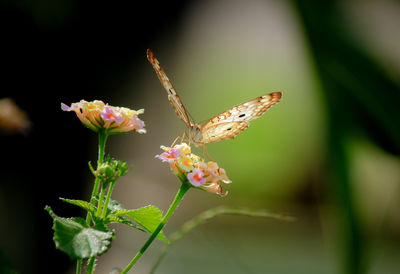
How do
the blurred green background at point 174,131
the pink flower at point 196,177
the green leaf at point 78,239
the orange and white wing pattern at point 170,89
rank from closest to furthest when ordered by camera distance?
1. the green leaf at point 78,239
2. the pink flower at point 196,177
3. the orange and white wing pattern at point 170,89
4. the blurred green background at point 174,131

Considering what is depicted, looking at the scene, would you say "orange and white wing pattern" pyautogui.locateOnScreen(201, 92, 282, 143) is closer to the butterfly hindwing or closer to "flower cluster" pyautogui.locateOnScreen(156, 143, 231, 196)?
the butterfly hindwing

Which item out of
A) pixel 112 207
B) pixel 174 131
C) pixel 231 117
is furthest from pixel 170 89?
pixel 174 131

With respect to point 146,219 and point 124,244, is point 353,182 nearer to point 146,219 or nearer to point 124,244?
point 146,219

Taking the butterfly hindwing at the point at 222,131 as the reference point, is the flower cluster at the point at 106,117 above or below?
below

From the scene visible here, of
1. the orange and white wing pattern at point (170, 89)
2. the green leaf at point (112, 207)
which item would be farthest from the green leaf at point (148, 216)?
the orange and white wing pattern at point (170, 89)

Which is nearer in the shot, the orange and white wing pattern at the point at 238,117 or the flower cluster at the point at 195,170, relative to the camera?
the flower cluster at the point at 195,170

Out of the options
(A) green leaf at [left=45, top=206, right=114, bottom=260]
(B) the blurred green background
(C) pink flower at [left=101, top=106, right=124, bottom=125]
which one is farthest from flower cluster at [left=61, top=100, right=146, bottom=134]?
(B) the blurred green background

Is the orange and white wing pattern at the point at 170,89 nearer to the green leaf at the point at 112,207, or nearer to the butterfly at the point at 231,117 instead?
the butterfly at the point at 231,117
